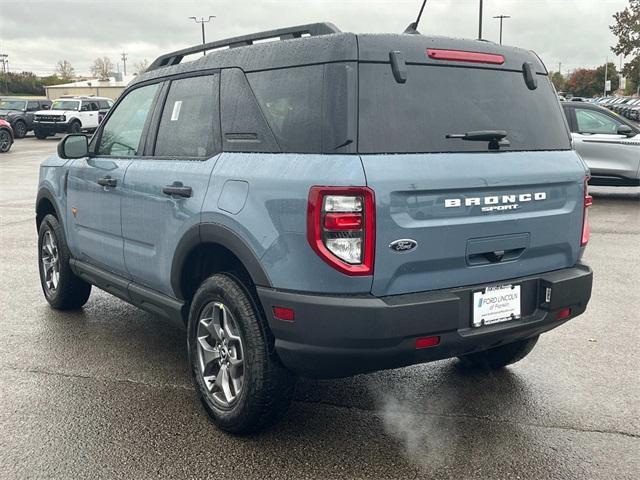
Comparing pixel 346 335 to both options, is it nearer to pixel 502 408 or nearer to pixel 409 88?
pixel 409 88

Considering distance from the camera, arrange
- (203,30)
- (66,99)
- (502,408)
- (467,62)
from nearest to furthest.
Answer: (467,62) → (502,408) → (66,99) → (203,30)

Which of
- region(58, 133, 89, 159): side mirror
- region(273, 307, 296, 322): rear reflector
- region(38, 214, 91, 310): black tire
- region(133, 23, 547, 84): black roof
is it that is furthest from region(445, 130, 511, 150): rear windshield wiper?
region(38, 214, 91, 310): black tire

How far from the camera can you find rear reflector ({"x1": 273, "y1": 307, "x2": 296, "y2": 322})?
9.67 ft

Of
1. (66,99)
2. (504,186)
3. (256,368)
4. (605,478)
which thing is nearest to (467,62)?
(504,186)

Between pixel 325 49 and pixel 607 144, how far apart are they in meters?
9.79

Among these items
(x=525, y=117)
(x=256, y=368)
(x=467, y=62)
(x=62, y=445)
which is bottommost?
(x=62, y=445)

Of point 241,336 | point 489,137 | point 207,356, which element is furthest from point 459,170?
→ point 207,356

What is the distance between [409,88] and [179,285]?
1.68 meters

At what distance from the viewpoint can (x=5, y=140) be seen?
2388 centimetres

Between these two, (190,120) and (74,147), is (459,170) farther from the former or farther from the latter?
(74,147)

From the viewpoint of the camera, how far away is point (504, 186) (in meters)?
3.14

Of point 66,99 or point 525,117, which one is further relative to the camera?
point 66,99

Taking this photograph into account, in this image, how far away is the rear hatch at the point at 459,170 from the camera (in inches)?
114

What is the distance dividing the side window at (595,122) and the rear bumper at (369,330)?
9.49 m
